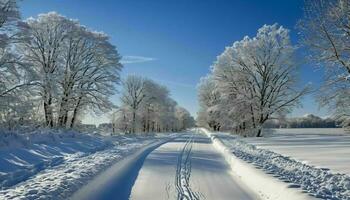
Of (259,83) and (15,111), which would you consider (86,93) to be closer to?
(15,111)

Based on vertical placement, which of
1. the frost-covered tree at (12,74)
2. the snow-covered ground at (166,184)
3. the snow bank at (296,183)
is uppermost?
the frost-covered tree at (12,74)

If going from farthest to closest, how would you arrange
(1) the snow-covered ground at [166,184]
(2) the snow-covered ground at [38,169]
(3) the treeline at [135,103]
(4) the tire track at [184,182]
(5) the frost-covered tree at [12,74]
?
(3) the treeline at [135,103], (5) the frost-covered tree at [12,74], (1) the snow-covered ground at [166,184], (4) the tire track at [184,182], (2) the snow-covered ground at [38,169]

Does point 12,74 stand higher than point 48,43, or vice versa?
point 48,43

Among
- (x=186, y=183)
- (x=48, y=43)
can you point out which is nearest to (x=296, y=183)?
(x=186, y=183)

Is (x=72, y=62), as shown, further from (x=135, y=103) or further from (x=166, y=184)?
(x=135, y=103)

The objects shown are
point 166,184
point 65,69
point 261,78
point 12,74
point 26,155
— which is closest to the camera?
point 166,184

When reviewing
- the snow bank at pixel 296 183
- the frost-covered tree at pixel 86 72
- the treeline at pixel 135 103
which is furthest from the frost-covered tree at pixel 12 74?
the treeline at pixel 135 103

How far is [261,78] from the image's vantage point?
40.6 meters

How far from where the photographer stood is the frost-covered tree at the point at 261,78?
39.0 metres

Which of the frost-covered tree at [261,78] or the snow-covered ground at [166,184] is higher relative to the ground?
the frost-covered tree at [261,78]

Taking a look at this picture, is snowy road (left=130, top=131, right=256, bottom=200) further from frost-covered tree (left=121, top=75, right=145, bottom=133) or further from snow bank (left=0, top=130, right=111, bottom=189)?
frost-covered tree (left=121, top=75, right=145, bottom=133)

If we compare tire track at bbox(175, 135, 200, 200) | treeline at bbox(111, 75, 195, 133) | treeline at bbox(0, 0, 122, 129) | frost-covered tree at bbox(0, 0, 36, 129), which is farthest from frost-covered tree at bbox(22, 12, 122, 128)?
treeline at bbox(111, 75, 195, 133)

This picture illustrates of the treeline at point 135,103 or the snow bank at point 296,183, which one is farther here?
the treeline at point 135,103

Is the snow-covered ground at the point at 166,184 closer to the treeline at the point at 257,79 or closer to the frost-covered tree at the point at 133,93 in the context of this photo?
the treeline at the point at 257,79
